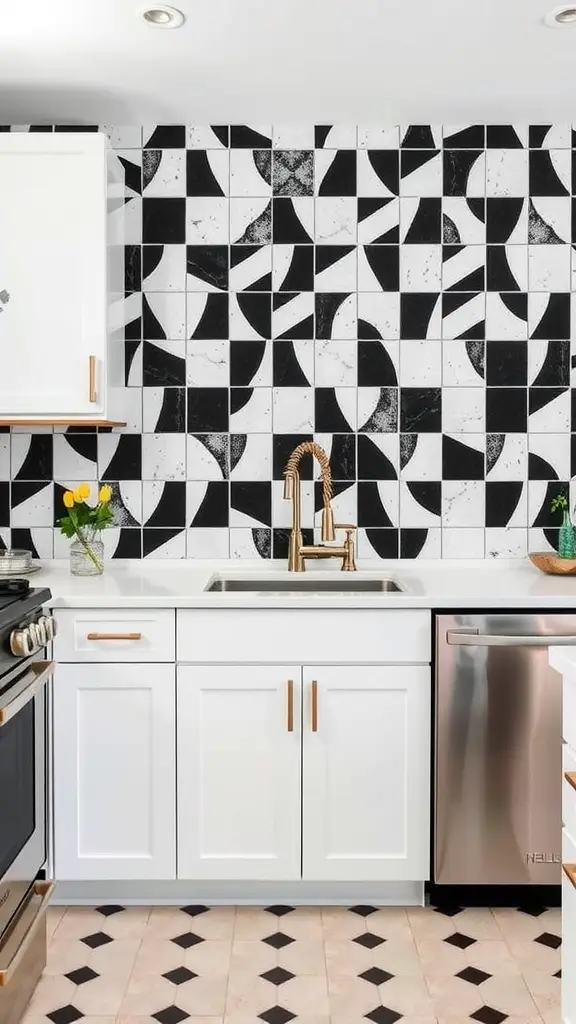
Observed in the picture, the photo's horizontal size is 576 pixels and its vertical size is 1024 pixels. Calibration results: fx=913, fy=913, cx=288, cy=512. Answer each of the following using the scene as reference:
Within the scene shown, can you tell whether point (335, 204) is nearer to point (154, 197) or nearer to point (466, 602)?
point (154, 197)

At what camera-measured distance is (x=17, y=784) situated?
2006mm

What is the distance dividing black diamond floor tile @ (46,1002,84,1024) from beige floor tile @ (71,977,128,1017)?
0.01 m

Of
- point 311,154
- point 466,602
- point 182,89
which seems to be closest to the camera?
point 466,602

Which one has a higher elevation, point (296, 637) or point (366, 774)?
point (296, 637)

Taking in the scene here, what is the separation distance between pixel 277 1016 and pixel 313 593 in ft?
3.91

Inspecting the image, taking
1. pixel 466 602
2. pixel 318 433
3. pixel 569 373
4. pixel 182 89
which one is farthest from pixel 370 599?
pixel 182 89

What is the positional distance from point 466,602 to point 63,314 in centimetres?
151

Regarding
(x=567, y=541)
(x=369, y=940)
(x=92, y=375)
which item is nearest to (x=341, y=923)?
(x=369, y=940)

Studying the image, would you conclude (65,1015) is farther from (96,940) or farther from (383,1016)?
(383,1016)

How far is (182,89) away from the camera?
9.34ft

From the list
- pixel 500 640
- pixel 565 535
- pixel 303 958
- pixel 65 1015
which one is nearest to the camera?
pixel 65 1015

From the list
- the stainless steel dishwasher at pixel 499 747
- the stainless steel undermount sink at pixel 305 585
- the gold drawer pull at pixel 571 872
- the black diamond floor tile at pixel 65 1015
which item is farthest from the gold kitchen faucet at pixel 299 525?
the gold drawer pull at pixel 571 872

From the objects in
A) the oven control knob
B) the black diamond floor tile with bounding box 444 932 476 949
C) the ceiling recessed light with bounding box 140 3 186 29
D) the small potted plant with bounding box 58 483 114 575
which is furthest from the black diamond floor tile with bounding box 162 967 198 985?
the ceiling recessed light with bounding box 140 3 186 29

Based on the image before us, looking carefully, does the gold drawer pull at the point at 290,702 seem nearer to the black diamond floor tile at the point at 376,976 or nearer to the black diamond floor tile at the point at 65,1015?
the black diamond floor tile at the point at 376,976
